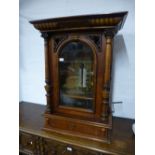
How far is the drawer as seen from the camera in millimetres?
1332

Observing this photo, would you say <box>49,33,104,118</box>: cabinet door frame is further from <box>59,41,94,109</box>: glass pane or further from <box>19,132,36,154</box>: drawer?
<box>19,132,36,154</box>: drawer

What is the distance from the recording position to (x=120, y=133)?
1.29 metres

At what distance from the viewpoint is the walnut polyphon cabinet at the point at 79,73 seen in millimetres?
1071

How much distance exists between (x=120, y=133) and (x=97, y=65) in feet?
1.98

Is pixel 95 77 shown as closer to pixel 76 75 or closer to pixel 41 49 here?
pixel 76 75

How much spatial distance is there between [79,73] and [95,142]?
0.54 m

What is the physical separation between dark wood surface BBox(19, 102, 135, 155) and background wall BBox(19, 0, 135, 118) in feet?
0.77

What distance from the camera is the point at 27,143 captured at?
1.37 m

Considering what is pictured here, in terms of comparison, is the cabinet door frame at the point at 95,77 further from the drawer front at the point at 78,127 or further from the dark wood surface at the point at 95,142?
Result: the dark wood surface at the point at 95,142

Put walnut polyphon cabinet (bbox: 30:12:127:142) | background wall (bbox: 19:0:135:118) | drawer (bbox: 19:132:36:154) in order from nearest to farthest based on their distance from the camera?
walnut polyphon cabinet (bbox: 30:12:127:142), drawer (bbox: 19:132:36:154), background wall (bbox: 19:0:135:118)

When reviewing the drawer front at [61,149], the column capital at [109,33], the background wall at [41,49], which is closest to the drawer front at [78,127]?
the drawer front at [61,149]

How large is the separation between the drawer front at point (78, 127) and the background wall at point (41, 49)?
19.9 inches

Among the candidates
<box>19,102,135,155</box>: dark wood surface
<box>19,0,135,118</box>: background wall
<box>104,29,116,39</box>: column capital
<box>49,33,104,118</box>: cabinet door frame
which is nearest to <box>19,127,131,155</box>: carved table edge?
<box>19,102,135,155</box>: dark wood surface

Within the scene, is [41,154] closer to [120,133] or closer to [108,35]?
[120,133]
